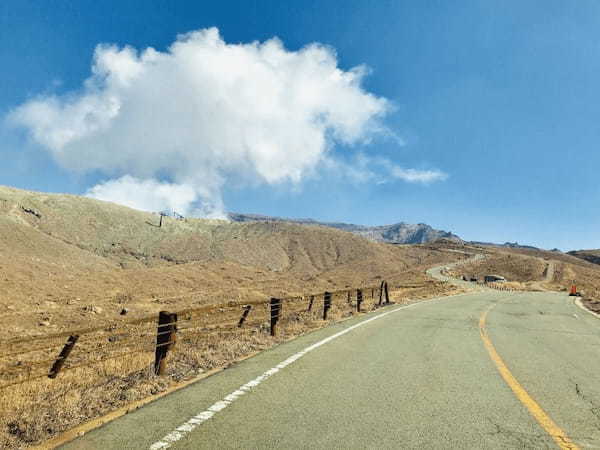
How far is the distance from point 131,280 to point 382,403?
4655cm

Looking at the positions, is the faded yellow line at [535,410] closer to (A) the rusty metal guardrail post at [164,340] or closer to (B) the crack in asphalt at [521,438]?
(B) the crack in asphalt at [521,438]

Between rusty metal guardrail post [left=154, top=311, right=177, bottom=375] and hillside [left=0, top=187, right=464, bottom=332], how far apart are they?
16956 millimetres

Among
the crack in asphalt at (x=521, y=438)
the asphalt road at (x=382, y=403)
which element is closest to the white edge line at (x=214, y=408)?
the asphalt road at (x=382, y=403)

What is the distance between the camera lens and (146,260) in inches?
3733

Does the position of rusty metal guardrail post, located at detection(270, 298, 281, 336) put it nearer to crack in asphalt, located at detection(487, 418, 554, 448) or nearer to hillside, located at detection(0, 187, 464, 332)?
crack in asphalt, located at detection(487, 418, 554, 448)

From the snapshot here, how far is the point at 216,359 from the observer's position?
9219mm

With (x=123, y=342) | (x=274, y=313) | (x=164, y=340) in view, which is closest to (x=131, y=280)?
(x=274, y=313)

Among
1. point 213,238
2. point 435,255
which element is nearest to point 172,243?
point 213,238

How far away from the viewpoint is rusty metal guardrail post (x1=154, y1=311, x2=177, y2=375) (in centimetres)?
791

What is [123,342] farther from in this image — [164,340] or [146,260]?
[146,260]

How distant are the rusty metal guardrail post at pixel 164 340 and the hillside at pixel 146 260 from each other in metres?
17.0

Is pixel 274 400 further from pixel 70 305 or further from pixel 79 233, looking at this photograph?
pixel 79 233

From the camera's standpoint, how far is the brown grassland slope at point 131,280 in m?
7.38

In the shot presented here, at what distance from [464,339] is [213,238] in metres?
122
